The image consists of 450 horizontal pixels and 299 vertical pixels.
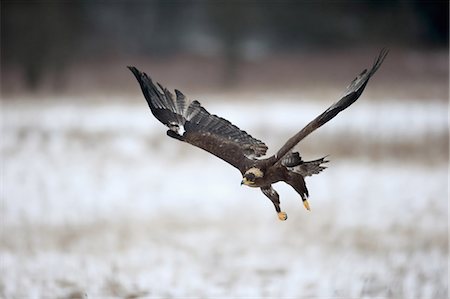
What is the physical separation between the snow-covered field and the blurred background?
0.12 feet

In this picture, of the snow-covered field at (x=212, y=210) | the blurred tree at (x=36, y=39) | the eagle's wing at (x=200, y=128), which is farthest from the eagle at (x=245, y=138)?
the blurred tree at (x=36, y=39)

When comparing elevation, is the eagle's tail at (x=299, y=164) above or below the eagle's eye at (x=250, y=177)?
above

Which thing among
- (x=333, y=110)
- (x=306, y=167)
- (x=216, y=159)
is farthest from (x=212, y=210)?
(x=333, y=110)

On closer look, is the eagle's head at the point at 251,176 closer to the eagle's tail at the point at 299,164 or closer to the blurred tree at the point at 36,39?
the eagle's tail at the point at 299,164

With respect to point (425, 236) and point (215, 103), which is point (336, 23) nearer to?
point (215, 103)

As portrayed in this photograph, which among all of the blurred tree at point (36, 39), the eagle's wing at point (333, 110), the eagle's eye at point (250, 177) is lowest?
the eagle's eye at point (250, 177)

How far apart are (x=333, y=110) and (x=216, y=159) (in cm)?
878

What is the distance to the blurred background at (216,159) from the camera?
792cm

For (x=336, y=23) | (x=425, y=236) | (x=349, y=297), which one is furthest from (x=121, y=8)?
(x=349, y=297)

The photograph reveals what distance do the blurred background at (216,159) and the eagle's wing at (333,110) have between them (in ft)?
11.2

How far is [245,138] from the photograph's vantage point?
4758 mm

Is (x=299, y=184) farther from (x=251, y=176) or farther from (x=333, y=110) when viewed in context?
(x=333, y=110)

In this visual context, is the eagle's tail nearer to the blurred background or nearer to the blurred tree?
the blurred background

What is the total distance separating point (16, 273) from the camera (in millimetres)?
7605
